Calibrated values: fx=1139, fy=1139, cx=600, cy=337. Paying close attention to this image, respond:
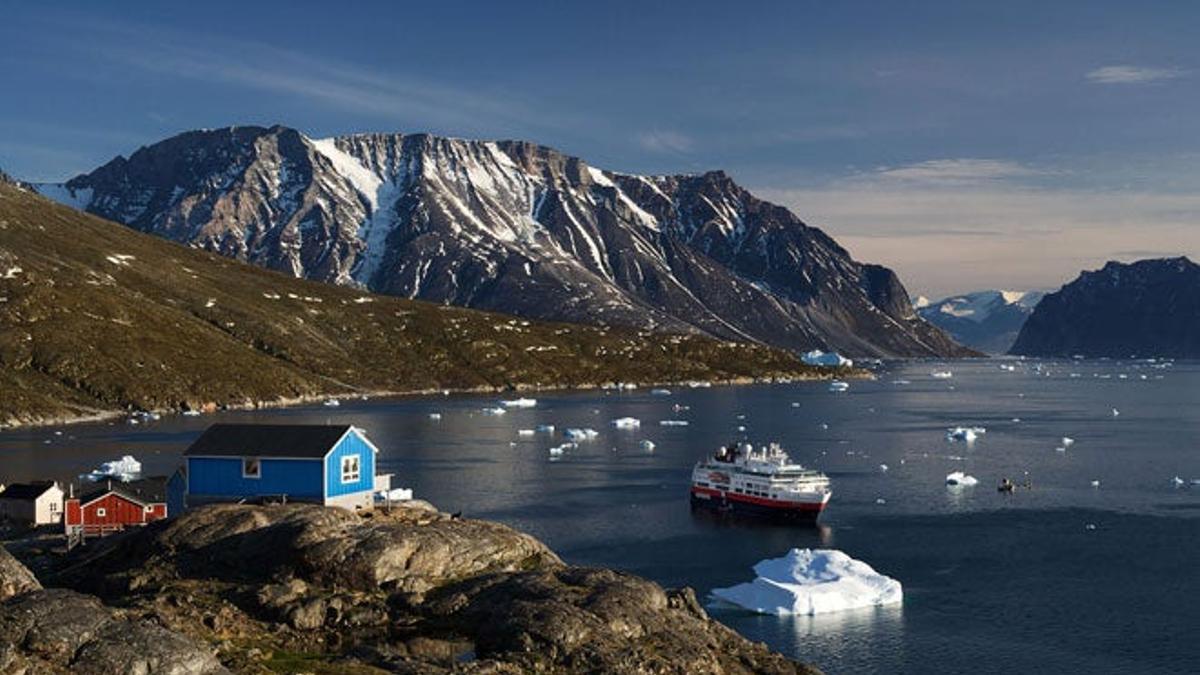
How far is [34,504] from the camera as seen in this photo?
8300 cm

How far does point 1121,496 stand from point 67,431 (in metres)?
146

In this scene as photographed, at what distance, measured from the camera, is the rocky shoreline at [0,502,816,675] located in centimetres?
4162

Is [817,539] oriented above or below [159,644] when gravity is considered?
below

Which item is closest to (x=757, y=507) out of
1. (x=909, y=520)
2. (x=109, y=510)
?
(x=909, y=520)

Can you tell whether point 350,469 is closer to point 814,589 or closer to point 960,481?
point 814,589

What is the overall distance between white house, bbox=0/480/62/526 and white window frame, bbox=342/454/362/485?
26.8m

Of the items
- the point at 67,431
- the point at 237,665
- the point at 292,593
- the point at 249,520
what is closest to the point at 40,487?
the point at 249,520

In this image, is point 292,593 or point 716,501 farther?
point 716,501

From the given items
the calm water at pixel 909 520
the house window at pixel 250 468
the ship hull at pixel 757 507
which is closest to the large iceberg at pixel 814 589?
the calm water at pixel 909 520

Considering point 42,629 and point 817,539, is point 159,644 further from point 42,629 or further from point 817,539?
point 817,539

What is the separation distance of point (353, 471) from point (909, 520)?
54.0 m

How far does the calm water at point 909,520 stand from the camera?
64125mm

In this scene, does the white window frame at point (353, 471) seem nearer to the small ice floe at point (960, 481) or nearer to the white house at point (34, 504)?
the white house at point (34, 504)

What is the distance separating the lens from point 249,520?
54.7m
